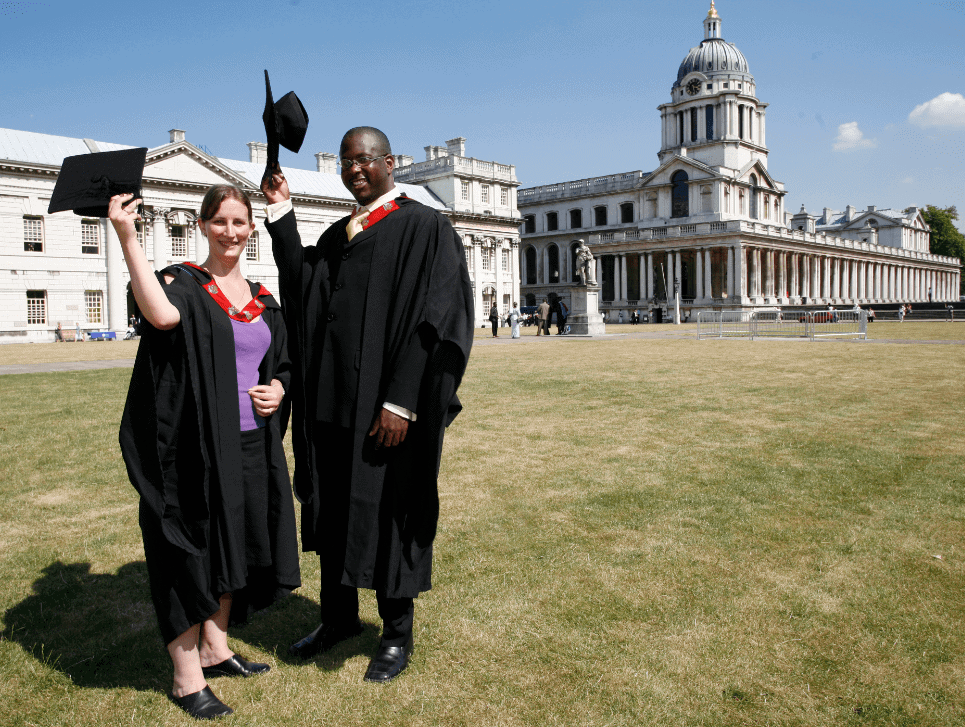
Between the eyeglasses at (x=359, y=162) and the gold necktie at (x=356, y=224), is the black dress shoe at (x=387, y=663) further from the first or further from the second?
the eyeglasses at (x=359, y=162)

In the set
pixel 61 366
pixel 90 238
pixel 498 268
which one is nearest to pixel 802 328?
pixel 61 366

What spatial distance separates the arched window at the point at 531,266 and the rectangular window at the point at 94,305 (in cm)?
5170

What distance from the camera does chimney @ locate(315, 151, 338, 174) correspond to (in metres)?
61.9

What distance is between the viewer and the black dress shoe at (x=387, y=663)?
10.8 ft

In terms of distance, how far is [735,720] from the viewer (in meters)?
2.91

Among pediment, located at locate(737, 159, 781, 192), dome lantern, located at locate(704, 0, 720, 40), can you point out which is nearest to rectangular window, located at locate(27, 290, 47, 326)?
pediment, located at locate(737, 159, 781, 192)

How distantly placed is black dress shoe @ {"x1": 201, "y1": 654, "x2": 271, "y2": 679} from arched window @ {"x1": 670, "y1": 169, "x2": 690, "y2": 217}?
73.3 metres

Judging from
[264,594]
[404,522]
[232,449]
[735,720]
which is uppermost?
[232,449]

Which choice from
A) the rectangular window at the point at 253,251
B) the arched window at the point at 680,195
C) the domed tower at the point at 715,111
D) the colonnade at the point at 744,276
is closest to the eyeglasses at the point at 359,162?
the rectangular window at the point at 253,251

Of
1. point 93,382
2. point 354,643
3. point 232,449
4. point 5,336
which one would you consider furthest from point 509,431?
point 5,336

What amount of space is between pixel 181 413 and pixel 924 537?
4780 mm

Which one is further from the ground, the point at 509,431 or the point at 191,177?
the point at 191,177

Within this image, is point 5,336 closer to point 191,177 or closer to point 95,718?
point 191,177

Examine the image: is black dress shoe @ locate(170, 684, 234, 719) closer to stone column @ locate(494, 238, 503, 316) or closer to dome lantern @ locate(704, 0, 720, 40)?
stone column @ locate(494, 238, 503, 316)
